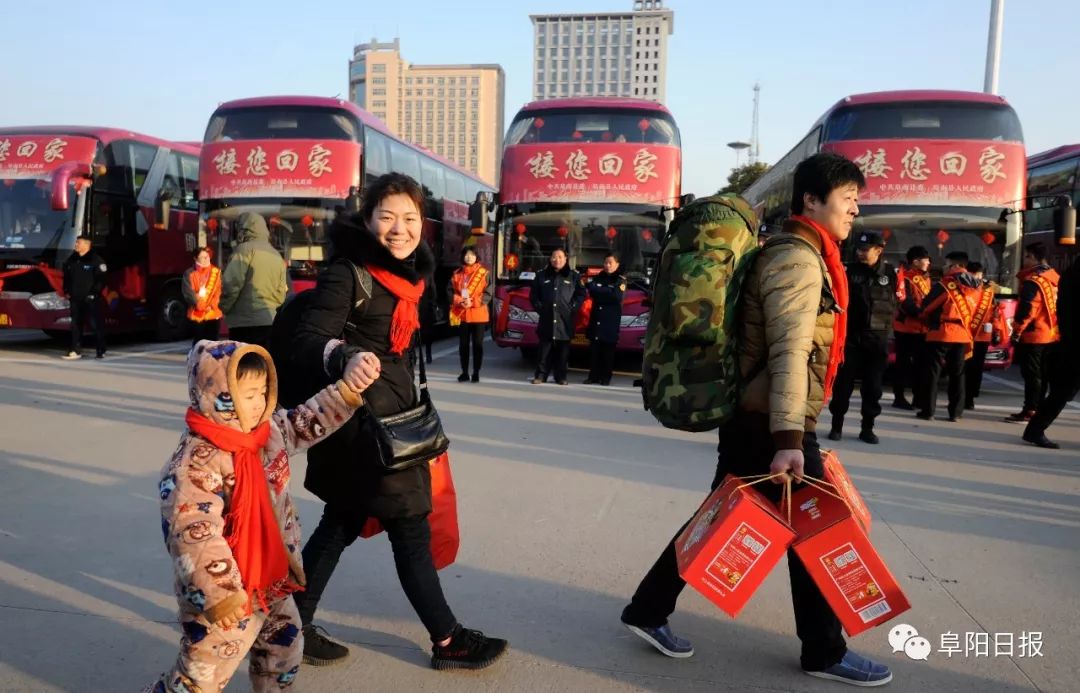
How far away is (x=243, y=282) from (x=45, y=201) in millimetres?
7058

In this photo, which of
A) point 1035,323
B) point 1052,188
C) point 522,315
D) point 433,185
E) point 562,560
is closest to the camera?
point 562,560

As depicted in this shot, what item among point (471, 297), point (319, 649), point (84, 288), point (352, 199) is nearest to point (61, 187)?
point (84, 288)

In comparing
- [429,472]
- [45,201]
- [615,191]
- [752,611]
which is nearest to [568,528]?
[752,611]

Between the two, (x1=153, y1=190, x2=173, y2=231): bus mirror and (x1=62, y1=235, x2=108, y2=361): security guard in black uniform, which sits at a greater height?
(x1=153, y1=190, x2=173, y2=231): bus mirror

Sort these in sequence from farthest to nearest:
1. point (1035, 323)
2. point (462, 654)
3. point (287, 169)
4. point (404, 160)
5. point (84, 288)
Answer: point (404, 160)
point (287, 169)
point (84, 288)
point (1035, 323)
point (462, 654)

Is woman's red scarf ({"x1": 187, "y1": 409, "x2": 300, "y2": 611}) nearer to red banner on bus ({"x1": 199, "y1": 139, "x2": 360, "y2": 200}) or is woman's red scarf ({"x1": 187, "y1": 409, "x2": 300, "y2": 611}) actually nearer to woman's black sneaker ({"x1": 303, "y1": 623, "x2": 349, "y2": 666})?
woman's black sneaker ({"x1": 303, "y1": 623, "x2": 349, "y2": 666})

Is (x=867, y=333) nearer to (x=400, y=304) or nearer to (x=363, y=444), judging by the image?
(x=400, y=304)

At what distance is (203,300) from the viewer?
946cm

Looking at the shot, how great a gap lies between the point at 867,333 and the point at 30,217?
454 inches

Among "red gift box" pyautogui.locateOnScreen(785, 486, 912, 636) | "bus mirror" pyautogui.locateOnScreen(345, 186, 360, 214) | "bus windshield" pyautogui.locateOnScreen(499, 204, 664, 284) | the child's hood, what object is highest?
"bus mirror" pyautogui.locateOnScreen(345, 186, 360, 214)

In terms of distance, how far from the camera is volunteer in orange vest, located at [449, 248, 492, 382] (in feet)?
32.8

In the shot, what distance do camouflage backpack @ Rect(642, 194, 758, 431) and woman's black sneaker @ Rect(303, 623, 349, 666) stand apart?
1432 mm

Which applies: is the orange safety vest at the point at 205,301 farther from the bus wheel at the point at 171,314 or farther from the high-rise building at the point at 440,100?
the high-rise building at the point at 440,100

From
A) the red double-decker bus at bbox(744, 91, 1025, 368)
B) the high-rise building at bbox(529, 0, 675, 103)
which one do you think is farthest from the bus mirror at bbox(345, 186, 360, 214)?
the high-rise building at bbox(529, 0, 675, 103)
